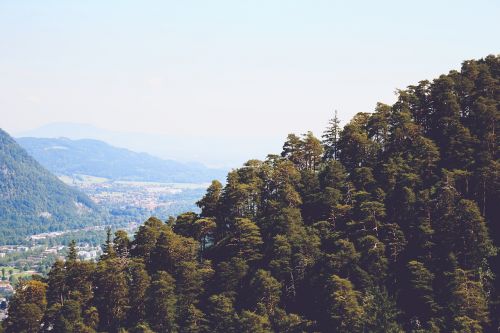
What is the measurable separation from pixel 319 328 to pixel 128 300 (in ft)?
51.3

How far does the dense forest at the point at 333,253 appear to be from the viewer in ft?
131

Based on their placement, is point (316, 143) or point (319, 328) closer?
point (319, 328)

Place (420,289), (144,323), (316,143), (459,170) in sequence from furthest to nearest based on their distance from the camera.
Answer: (316,143)
(459,170)
(144,323)
(420,289)

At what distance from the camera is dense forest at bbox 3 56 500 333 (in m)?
39.9

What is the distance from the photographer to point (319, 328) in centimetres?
4084

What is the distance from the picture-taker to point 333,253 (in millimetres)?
44375

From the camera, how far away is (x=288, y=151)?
58.6m

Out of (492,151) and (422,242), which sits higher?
(492,151)

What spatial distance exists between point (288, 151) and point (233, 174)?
24.7ft

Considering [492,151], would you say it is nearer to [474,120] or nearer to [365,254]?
[474,120]

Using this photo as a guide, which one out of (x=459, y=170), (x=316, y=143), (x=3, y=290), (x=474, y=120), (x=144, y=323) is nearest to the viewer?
(x=144, y=323)

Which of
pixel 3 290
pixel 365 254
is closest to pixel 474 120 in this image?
pixel 365 254

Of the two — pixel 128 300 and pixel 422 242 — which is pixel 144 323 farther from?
pixel 422 242

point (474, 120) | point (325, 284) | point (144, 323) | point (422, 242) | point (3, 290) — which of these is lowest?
point (3, 290)
